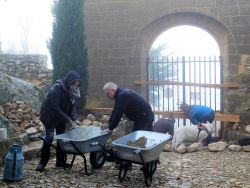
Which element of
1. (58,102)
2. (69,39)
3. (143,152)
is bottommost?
(143,152)

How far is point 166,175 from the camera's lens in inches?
230

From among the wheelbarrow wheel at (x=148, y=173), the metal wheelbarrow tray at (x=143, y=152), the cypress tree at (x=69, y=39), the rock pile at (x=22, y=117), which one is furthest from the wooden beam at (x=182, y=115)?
the wheelbarrow wheel at (x=148, y=173)

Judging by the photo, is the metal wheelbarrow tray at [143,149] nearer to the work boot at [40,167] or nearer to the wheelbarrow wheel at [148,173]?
the wheelbarrow wheel at [148,173]

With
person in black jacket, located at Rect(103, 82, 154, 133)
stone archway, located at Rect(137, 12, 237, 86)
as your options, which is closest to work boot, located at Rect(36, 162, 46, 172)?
person in black jacket, located at Rect(103, 82, 154, 133)

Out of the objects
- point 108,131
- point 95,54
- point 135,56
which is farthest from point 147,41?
point 108,131

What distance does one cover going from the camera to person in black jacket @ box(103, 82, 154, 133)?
5.58 metres

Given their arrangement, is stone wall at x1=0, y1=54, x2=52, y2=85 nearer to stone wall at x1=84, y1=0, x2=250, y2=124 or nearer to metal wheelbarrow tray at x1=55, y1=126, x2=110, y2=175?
stone wall at x1=84, y1=0, x2=250, y2=124

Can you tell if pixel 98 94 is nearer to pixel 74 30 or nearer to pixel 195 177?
pixel 74 30

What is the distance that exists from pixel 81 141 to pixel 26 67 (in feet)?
20.7

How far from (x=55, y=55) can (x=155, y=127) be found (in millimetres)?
3201

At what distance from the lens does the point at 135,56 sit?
10.2m

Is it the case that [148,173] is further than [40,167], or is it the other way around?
[40,167]

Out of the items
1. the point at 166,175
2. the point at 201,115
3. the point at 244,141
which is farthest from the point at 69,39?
the point at 166,175

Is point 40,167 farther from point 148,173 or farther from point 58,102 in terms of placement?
point 148,173
